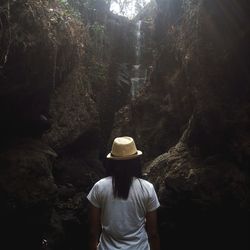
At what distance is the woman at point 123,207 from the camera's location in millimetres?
2947

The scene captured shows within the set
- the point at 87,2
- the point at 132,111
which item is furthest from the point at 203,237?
the point at 87,2

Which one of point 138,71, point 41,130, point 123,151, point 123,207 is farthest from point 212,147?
point 138,71

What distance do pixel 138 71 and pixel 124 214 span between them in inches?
559

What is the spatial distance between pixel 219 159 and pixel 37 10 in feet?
13.1

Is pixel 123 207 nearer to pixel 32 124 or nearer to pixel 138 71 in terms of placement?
pixel 32 124

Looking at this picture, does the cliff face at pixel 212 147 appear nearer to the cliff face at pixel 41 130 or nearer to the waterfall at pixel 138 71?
the cliff face at pixel 41 130

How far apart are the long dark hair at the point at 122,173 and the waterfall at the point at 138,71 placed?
12.5 meters

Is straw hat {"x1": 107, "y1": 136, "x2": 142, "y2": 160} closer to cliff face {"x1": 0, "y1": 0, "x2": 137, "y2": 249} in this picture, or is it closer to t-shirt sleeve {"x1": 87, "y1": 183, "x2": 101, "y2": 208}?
t-shirt sleeve {"x1": 87, "y1": 183, "x2": 101, "y2": 208}

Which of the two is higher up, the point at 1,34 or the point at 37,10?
the point at 37,10

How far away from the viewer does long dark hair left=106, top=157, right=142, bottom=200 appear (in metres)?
2.96

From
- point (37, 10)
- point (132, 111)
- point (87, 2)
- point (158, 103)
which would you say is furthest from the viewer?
point (87, 2)

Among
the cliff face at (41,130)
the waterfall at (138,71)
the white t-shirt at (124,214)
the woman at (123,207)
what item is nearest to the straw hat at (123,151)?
the woman at (123,207)

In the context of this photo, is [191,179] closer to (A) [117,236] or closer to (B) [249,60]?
(B) [249,60]

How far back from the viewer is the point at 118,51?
671 inches
